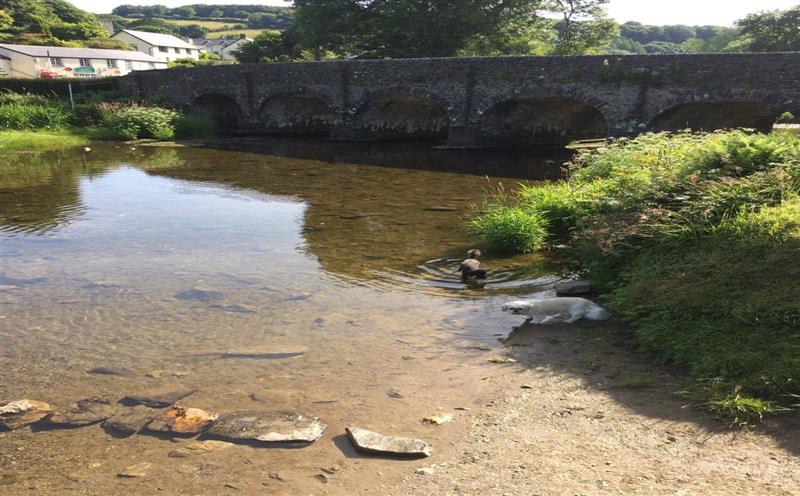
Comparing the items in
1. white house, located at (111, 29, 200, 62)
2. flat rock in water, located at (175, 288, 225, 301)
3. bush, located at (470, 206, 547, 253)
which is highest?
white house, located at (111, 29, 200, 62)

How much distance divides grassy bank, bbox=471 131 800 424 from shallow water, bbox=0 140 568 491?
1.03 metres

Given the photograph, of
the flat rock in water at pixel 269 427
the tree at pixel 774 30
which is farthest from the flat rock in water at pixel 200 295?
the tree at pixel 774 30

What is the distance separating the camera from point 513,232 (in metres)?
8.40

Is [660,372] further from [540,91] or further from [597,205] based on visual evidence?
[540,91]

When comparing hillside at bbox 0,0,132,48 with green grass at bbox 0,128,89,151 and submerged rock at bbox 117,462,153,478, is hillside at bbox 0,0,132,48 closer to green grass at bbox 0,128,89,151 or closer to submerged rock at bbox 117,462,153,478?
green grass at bbox 0,128,89,151

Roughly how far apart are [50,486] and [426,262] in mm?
5545

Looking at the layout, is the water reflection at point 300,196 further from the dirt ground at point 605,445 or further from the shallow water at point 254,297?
the dirt ground at point 605,445

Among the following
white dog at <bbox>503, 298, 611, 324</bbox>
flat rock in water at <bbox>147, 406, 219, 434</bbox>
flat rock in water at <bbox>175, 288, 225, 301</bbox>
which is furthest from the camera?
flat rock in water at <bbox>175, 288, 225, 301</bbox>

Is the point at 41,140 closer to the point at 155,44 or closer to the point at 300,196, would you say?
the point at 300,196

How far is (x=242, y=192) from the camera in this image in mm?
13953

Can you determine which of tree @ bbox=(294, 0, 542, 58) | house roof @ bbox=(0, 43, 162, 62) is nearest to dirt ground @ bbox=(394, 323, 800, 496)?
tree @ bbox=(294, 0, 542, 58)

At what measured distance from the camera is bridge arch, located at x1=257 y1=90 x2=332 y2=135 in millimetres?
27500

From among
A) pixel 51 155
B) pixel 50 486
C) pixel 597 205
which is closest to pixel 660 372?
pixel 597 205

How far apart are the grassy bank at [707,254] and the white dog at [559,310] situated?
19 cm
